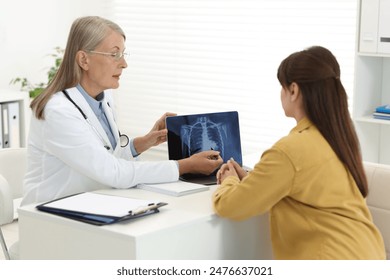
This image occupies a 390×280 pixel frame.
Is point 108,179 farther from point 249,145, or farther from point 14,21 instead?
point 14,21

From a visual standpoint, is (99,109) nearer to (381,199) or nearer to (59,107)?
(59,107)

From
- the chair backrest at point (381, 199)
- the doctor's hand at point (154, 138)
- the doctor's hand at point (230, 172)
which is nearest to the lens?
the doctor's hand at point (230, 172)

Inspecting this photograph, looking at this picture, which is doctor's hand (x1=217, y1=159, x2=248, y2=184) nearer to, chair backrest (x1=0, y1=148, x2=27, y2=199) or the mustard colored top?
the mustard colored top

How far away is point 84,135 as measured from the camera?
2348 millimetres

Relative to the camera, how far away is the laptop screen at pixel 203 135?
100.0 inches

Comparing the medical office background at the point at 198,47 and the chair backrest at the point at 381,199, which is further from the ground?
the medical office background at the point at 198,47

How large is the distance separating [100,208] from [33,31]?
3.24 meters

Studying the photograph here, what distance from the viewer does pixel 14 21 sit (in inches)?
193

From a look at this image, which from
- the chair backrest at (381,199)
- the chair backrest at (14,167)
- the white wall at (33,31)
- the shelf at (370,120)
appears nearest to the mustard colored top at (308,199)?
the chair backrest at (381,199)

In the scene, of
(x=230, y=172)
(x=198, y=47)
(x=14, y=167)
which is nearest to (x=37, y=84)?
(x=198, y=47)

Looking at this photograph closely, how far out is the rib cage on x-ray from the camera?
2.55 meters

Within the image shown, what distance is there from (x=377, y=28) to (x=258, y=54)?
37.6 inches

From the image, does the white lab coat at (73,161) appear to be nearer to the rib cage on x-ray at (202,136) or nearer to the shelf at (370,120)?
the rib cage on x-ray at (202,136)

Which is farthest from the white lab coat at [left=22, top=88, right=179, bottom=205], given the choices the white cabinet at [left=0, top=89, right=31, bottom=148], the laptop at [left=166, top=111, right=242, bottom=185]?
the white cabinet at [left=0, top=89, right=31, bottom=148]
